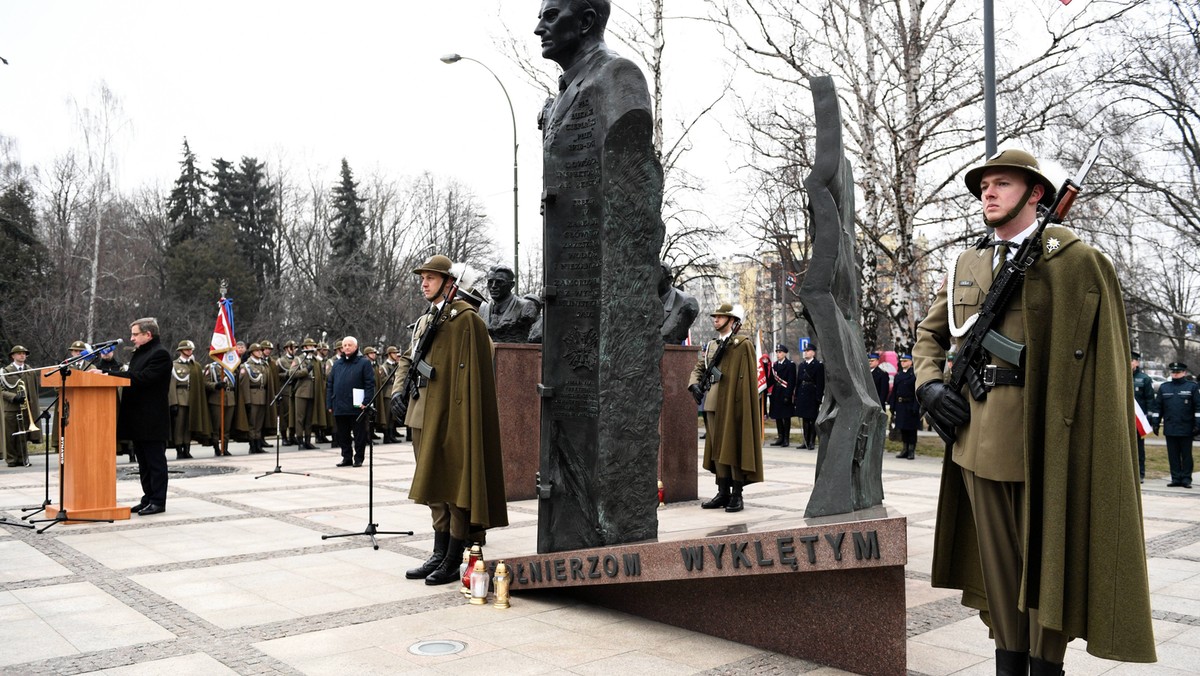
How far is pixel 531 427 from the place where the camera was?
1169 cm

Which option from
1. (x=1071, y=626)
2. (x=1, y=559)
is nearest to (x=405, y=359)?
(x=1, y=559)

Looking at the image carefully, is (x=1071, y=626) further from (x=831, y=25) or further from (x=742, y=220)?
(x=742, y=220)

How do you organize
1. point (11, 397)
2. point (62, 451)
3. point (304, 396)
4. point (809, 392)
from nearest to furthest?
point (62, 451), point (11, 397), point (304, 396), point (809, 392)

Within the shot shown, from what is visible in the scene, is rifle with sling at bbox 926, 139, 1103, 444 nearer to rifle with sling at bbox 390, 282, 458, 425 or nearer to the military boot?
the military boot

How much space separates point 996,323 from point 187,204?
56514 mm

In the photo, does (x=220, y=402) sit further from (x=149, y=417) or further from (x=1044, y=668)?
(x=1044, y=668)

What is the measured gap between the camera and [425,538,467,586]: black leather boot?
6879mm

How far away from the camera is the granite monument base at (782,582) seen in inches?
182

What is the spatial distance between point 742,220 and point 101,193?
1091 inches

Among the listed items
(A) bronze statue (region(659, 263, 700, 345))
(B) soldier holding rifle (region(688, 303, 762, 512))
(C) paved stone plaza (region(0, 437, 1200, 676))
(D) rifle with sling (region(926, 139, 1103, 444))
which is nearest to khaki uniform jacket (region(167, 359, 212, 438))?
(C) paved stone plaza (region(0, 437, 1200, 676))

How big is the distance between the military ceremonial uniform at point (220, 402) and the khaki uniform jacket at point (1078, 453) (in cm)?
1745

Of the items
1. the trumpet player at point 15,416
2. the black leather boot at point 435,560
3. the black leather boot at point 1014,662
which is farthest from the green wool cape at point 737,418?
the trumpet player at point 15,416

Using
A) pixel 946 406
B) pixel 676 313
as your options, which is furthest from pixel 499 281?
pixel 946 406

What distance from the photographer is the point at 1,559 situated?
790cm
